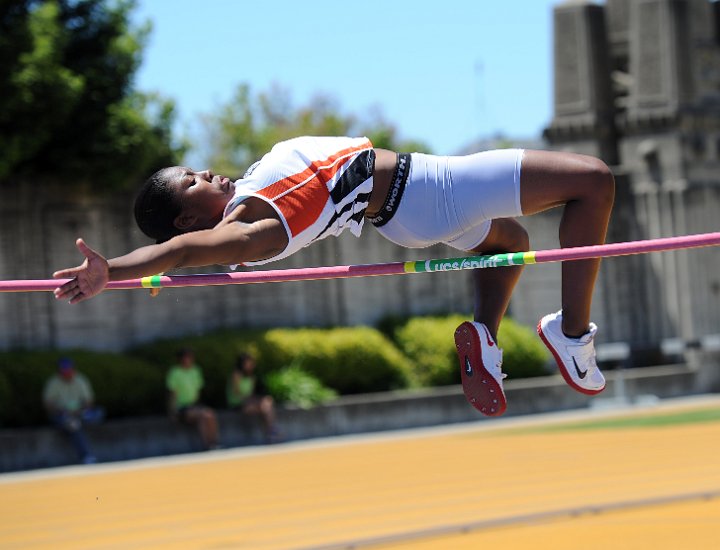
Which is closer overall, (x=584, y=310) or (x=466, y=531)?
(x=584, y=310)

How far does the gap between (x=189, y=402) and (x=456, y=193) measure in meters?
11.9

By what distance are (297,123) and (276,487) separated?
136 feet

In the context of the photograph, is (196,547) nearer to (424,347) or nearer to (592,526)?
(592,526)

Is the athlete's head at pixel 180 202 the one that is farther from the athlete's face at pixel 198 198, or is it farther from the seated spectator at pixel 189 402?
the seated spectator at pixel 189 402

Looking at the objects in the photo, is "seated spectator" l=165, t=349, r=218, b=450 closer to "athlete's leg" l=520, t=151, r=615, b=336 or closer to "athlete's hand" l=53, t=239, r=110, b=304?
"athlete's leg" l=520, t=151, r=615, b=336

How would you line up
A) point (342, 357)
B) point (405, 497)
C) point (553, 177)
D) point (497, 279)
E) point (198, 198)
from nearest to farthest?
1. point (198, 198)
2. point (553, 177)
3. point (497, 279)
4. point (405, 497)
5. point (342, 357)

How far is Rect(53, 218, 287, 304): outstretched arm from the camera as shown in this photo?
17.3 ft

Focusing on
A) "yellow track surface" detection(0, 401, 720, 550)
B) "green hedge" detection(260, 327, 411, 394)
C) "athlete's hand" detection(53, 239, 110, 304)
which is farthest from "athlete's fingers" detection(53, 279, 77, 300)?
"green hedge" detection(260, 327, 411, 394)

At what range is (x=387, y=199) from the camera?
247 inches

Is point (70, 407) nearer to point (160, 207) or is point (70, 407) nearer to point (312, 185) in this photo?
point (160, 207)

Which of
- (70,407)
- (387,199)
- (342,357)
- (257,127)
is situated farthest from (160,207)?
(257,127)

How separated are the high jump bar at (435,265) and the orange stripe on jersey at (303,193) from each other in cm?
38

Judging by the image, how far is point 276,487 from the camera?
492 inches

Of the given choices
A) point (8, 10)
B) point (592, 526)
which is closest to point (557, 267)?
point (8, 10)
